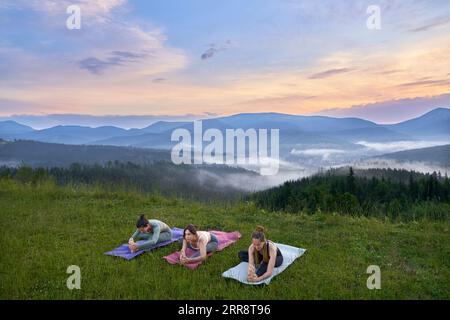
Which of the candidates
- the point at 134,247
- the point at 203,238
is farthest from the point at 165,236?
the point at 203,238

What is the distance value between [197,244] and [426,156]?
652 feet

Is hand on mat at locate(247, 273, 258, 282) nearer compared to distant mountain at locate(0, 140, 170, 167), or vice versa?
hand on mat at locate(247, 273, 258, 282)

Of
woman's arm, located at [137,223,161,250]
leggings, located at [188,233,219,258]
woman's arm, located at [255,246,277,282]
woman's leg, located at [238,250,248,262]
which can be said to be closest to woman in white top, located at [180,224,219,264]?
leggings, located at [188,233,219,258]

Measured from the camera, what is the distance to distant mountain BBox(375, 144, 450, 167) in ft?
542

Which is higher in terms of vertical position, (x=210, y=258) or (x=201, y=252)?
(x=201, y=252)

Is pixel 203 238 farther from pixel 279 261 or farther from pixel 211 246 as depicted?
pixel 279 261

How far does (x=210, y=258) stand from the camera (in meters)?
8.13

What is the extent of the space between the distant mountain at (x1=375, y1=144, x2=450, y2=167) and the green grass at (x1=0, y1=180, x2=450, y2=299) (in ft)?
544

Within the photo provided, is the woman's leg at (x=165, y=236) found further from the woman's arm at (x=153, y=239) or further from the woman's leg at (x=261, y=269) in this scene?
the woman's leg at (x=261, y=269)

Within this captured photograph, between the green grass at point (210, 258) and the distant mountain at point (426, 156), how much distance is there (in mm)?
165920

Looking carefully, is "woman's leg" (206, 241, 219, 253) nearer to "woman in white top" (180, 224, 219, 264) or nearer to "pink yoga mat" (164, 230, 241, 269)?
"woman in white top" (180, 224, 219, 264)

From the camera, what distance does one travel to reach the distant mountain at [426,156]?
165m

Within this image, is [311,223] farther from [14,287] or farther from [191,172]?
[191,172]
